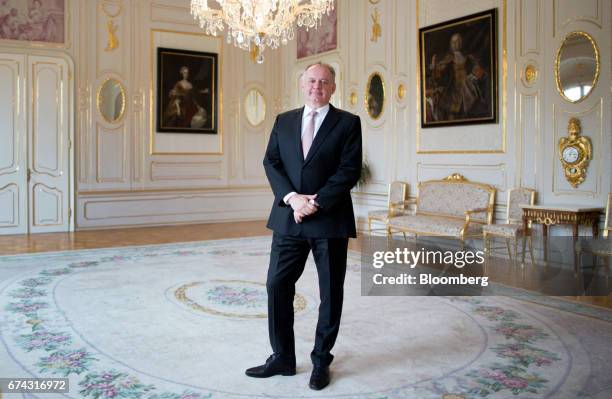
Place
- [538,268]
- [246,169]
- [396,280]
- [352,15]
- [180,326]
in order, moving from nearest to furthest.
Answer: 1. [180,326]
2. [396,280]
3. [538,268]
4. [352,15]
5. [246,169]

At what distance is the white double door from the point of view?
8.26 m

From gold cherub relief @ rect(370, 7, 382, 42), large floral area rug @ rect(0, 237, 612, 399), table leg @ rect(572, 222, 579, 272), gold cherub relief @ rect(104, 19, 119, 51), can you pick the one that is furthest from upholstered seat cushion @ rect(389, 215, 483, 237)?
gold cherub relief @ rect(104, 19, 119, 51)

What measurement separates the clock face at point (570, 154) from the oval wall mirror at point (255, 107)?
5.94 meters

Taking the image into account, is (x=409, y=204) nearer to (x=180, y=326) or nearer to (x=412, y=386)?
(x=180, y=326)

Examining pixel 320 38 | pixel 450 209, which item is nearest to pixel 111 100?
pixel 320 38

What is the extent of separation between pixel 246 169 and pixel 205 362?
7567 mm

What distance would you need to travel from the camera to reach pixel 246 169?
10.6 m

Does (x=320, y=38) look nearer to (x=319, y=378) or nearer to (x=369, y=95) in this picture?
(x=369, y=95)

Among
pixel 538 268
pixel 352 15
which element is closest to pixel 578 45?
pixel 538 268

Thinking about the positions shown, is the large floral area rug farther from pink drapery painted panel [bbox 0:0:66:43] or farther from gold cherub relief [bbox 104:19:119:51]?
gold cherub relief [bbox 104:19:119:51]

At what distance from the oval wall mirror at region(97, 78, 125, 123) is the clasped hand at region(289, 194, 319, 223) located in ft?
23.4

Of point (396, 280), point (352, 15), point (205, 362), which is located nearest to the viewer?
point (205, 362)

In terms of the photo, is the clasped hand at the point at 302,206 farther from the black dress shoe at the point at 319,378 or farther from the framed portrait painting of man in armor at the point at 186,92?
the framed portrait painting of man in armor at the point at 186,92

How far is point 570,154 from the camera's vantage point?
595 centimetres
